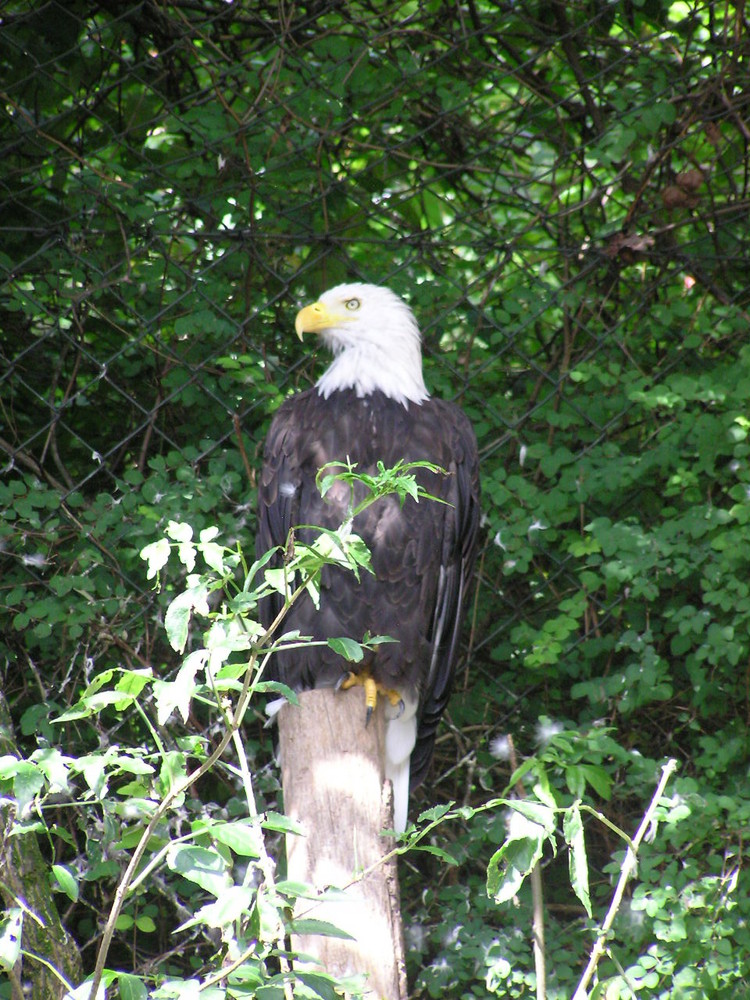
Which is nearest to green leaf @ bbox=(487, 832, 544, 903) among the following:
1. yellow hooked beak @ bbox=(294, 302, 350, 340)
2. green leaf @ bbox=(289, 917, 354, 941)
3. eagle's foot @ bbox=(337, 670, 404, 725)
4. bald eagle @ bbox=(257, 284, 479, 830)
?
green leaf @ bbox=(289, 917, 354, 941)

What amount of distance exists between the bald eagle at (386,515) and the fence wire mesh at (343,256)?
152 millimetres

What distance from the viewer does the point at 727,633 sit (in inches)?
103

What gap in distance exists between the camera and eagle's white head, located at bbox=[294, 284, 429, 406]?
2.76 m

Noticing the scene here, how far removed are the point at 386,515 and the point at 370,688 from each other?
0.37 m

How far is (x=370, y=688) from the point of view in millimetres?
2436

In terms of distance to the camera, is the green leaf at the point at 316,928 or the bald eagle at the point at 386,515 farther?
the bald eagle at the point at 386,515

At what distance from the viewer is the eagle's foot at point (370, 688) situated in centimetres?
242

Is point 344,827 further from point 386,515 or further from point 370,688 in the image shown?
point 386,515

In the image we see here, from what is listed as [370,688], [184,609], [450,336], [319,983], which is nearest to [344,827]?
[370,688]

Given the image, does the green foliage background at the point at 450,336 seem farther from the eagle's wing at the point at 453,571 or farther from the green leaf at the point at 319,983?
the green leaf at the point at 319,983

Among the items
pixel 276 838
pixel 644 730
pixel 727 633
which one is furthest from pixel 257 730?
pixel 727 633

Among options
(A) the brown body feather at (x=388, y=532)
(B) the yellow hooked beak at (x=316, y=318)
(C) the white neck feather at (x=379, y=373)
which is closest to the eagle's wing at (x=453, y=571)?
(A) the brown body feather at (x=388, y=532)

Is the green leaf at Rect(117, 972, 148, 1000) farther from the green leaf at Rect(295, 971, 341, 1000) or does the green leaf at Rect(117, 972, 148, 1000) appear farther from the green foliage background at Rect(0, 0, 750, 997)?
the green foliage background at Rect(0, 0, 750, 997)

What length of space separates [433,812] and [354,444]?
133 centimetres
